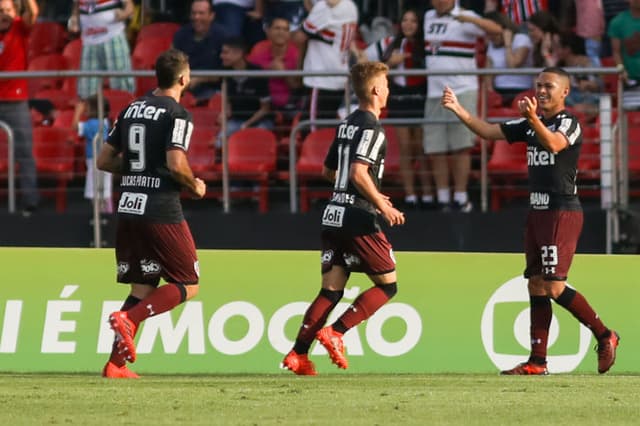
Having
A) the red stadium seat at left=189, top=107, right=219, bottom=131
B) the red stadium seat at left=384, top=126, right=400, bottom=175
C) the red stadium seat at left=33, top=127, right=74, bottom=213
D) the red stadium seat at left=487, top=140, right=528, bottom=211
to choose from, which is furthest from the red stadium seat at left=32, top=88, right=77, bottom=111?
the red stadium seat at left=487, top=140, right=528, bottom=211

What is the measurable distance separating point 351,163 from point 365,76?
0.59 m

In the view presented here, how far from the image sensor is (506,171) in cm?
1448

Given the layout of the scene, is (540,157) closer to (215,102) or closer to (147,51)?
(215,102)

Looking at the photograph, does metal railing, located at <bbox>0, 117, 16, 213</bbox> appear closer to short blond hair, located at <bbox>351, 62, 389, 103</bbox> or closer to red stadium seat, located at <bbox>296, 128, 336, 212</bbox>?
red stadium seat, located at <bbox>296, 128, 336, 212</bbox>

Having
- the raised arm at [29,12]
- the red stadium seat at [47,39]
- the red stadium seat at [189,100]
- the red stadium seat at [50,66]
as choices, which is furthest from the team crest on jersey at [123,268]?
the red stadium seat at [47,39]

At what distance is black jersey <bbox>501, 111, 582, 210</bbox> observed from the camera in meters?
10.3

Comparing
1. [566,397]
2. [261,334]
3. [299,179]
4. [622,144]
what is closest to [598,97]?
[622,144]

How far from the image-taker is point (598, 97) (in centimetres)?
1434

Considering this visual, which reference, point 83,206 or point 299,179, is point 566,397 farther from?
point 83,206

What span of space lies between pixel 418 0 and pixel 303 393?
31.3 feet

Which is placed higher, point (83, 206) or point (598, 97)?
point (598, 97)

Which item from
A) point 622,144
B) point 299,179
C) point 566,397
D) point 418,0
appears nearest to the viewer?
point 566,397

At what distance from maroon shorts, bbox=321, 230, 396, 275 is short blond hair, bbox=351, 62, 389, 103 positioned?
93cm

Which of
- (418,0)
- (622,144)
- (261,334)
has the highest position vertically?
(418,0)
